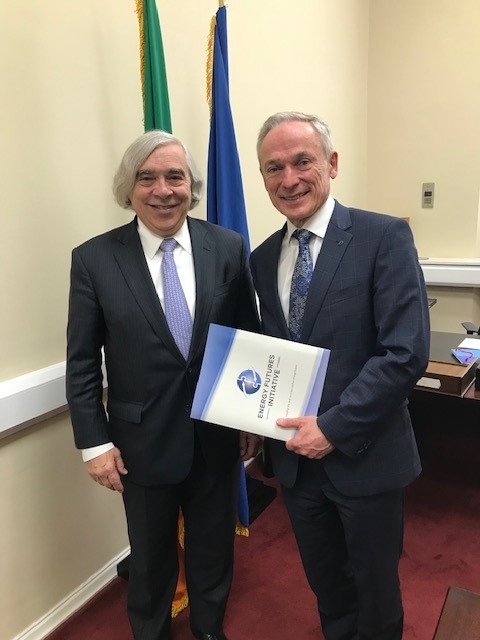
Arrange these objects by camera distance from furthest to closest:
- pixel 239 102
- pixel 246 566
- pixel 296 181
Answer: pixel 239 102, pixel 246 566, pixel 296 181

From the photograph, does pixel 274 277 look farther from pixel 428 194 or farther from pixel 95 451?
pixel 428 194

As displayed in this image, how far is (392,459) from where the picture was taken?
1.24 metres

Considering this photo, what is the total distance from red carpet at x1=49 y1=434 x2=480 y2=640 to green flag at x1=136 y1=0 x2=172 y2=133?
1.81 m

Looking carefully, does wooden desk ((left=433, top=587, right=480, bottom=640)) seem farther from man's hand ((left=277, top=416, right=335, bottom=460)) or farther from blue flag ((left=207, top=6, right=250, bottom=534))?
blue flag ((left=207, top=6, right=250, bottom=534))

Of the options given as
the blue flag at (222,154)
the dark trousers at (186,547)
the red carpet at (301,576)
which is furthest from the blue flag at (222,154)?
the dark trousers at (186,547)

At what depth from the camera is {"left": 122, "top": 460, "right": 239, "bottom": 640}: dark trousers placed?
1.48 metres

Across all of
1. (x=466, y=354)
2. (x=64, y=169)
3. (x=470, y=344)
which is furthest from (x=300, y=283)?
(x=470, y=344)

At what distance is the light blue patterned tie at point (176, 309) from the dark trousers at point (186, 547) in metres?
0.39

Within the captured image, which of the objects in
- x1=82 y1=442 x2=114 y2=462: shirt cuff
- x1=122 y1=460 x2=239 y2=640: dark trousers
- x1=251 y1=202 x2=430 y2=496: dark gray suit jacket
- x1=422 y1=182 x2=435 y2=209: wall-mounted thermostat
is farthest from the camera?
x1=422 y1=182 x2=435 y2=209: wall-mounted thermostat

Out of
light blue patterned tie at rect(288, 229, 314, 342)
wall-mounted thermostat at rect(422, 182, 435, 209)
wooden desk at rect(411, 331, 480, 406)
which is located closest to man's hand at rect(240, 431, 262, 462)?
light blue patterned tie at rect(288, 229, 314, 342)

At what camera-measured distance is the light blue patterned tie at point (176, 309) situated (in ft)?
4.40

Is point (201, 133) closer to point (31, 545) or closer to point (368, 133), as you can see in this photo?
point (31, 545)

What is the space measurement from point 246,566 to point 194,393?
1141 millimetres

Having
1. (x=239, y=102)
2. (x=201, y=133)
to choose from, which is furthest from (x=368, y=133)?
(x=201, y=133)
